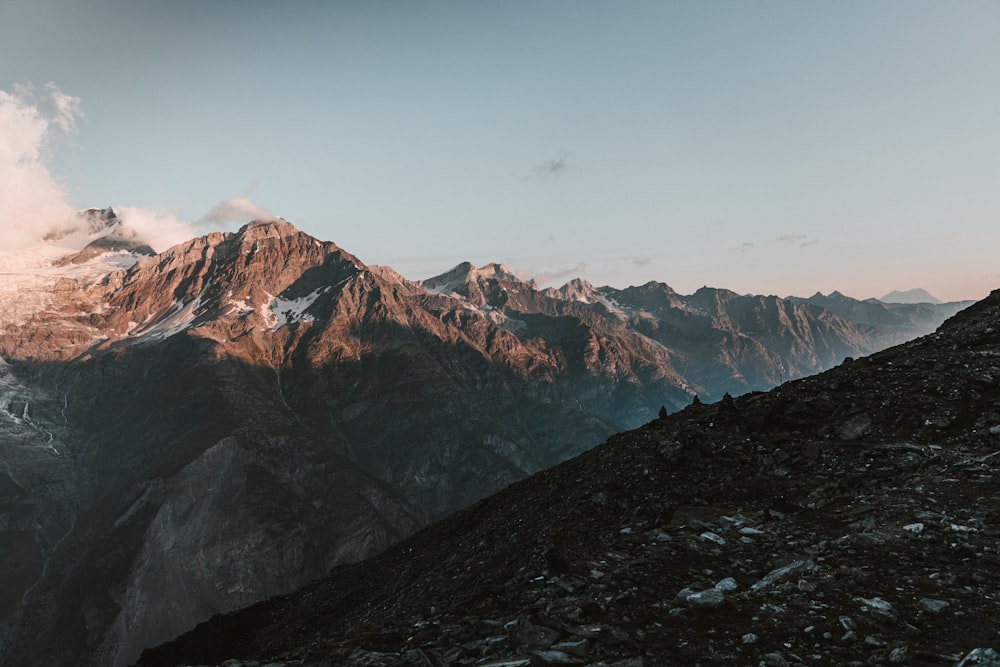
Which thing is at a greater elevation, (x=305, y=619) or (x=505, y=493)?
(x=505, y=493)

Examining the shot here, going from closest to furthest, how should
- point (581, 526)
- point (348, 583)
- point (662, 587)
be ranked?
point (662, 587)
point (581, 526)
point (348, 583)

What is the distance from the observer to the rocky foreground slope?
38.3 feet

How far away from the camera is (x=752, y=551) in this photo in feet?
54.3

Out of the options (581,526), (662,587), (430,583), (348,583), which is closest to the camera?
(662,587)

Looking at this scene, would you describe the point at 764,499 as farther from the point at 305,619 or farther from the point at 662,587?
the point at 305,619

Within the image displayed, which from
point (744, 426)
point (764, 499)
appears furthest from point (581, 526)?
point (744, 426)

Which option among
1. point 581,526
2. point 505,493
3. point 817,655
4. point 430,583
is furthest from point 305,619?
point 817,655

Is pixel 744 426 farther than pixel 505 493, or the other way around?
pixel 505 493

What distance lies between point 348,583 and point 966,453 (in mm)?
35252

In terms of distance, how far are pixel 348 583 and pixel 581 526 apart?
22.1m

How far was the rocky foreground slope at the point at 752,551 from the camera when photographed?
11688 mm

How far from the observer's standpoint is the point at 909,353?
29.6m

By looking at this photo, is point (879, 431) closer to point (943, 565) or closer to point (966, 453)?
point (966, 453)

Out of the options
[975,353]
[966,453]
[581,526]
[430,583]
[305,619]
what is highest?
[975,353]
